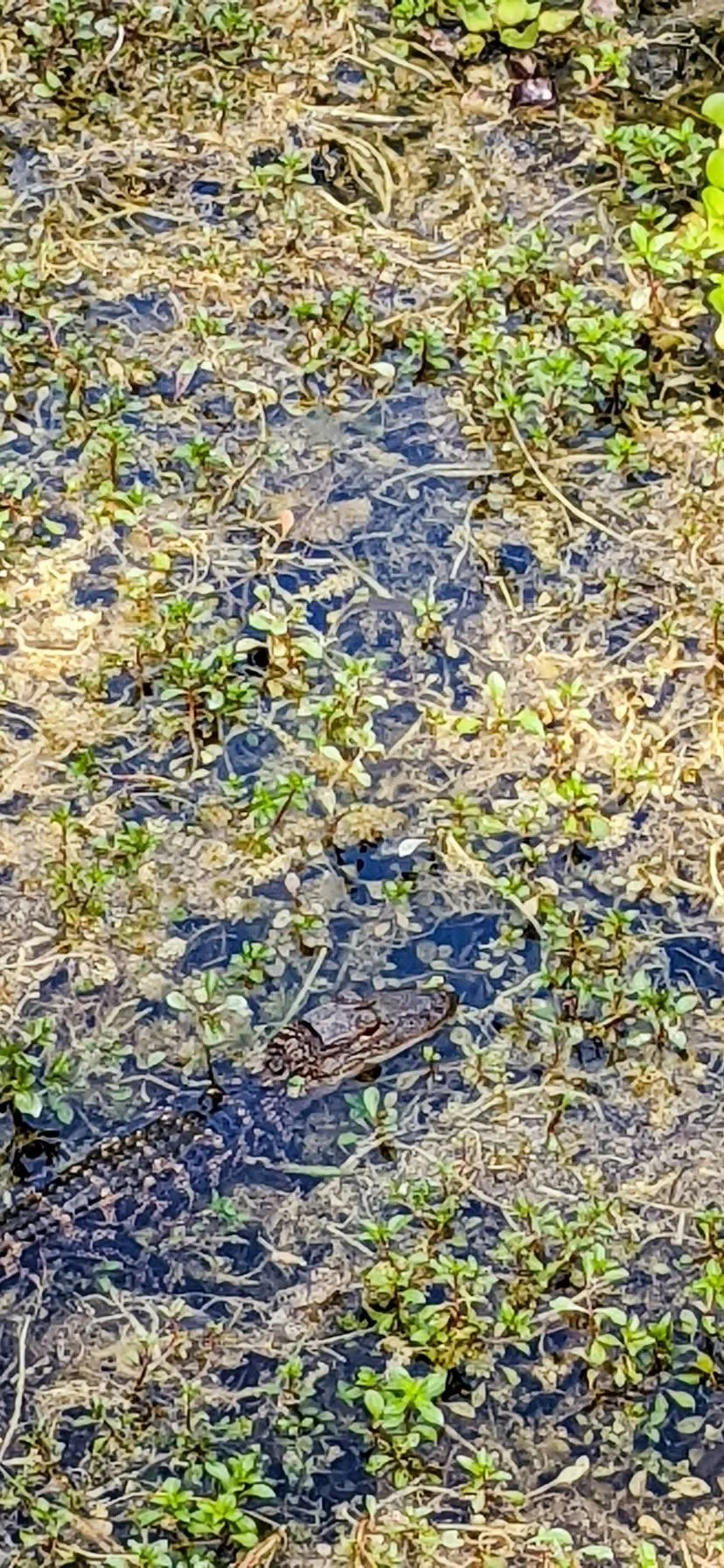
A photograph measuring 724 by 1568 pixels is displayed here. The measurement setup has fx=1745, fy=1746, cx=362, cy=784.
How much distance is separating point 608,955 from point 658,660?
2.69 ft

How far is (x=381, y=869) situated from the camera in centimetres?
384

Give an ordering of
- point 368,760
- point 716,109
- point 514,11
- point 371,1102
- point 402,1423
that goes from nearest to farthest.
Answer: point 402,1423
point 371,1102
point 716,109
point 368,760
point 514,11

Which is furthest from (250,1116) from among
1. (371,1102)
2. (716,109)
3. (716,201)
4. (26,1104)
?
(716,109)

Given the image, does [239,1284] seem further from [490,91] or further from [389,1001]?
[490,91]

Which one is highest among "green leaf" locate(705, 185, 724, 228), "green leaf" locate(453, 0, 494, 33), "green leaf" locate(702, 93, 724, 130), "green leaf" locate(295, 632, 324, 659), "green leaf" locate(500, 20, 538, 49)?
"green leaf" locate(702, 93, 724, 130)

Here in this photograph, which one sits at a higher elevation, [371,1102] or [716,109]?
[716,109]

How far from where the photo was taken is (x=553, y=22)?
537 centimetres

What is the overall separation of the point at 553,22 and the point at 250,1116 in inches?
143

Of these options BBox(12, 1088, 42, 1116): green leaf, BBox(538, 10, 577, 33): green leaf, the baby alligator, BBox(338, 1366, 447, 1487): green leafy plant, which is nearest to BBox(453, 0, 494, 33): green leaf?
BBox(538, 10, 577, 33): green leaf

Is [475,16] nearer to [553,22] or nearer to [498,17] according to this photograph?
[498,17]

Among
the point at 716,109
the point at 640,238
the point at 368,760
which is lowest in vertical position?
the point at 368,760

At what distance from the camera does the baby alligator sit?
3.40 m

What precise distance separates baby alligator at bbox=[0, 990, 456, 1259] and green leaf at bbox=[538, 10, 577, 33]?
129 inches

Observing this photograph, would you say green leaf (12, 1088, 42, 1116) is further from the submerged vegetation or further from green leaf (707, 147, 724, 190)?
green leaf (707, 147, 724, 190)
